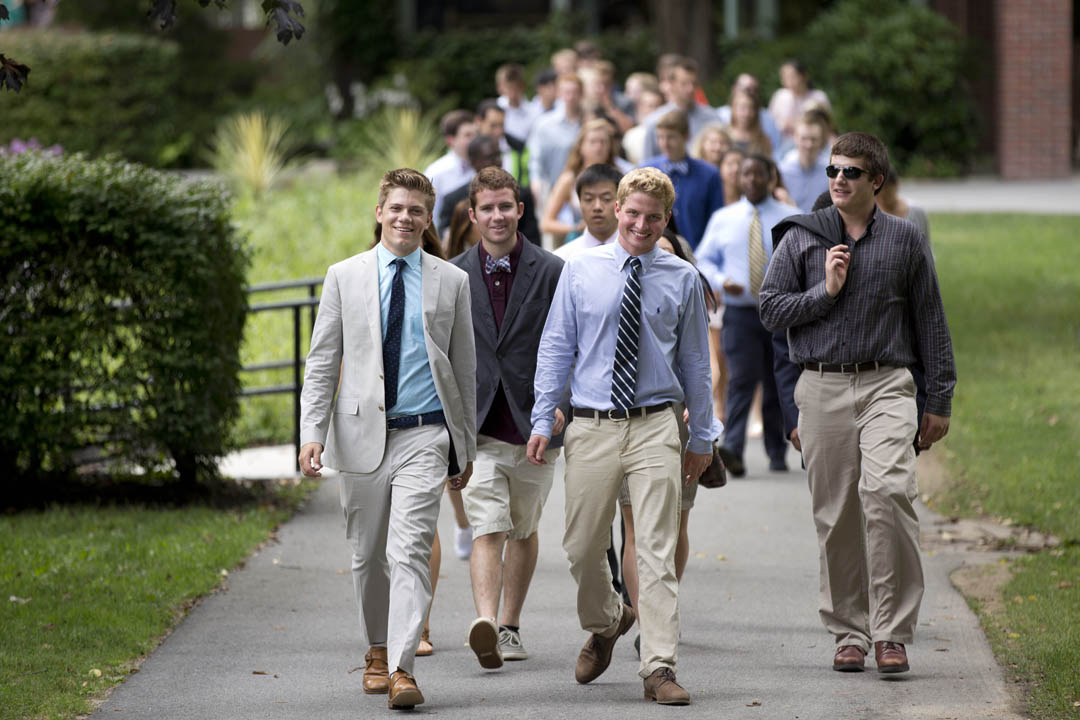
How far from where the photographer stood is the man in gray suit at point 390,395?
598 centimetres

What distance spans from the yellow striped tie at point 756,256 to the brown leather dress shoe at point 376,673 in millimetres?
4609

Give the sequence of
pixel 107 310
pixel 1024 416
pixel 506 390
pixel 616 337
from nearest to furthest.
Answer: pixel 616 337, pixel 506 390, pixel 107 310, pixel 1024 416

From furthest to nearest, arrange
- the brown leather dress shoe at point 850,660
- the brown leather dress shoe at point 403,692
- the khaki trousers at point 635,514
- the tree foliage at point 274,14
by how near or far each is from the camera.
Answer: the brown leather dress shoe at point 850,660
the khaki trousers at point 635,514
the brown leather dress shoe at point 403,692
the tree foliage at point 274,14

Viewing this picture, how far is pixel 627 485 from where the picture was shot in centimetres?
626

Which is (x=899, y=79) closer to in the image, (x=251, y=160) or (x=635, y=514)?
(x=251, y=160)

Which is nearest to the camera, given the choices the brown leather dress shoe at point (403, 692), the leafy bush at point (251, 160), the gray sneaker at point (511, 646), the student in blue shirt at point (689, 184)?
the brown leather dress shoe at point (403, 692)

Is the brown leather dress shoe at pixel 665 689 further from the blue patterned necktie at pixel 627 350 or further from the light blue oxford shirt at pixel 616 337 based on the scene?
the blue patterned necktie at pixel 627 350

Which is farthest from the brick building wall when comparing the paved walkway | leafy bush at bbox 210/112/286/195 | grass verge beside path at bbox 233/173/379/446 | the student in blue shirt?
the paved walkway

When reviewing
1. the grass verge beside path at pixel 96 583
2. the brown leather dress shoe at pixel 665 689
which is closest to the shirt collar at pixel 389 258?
the brown leather dress shoe at pixel 665 689

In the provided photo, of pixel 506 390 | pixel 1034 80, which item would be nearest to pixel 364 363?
pixel 506 390

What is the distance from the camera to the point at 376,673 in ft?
20.2

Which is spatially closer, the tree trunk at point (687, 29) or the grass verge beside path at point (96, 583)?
the grass verge beside path at point (96, 583)

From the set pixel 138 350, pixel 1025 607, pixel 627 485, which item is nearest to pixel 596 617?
pixel 627 485

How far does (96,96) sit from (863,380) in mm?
22522
